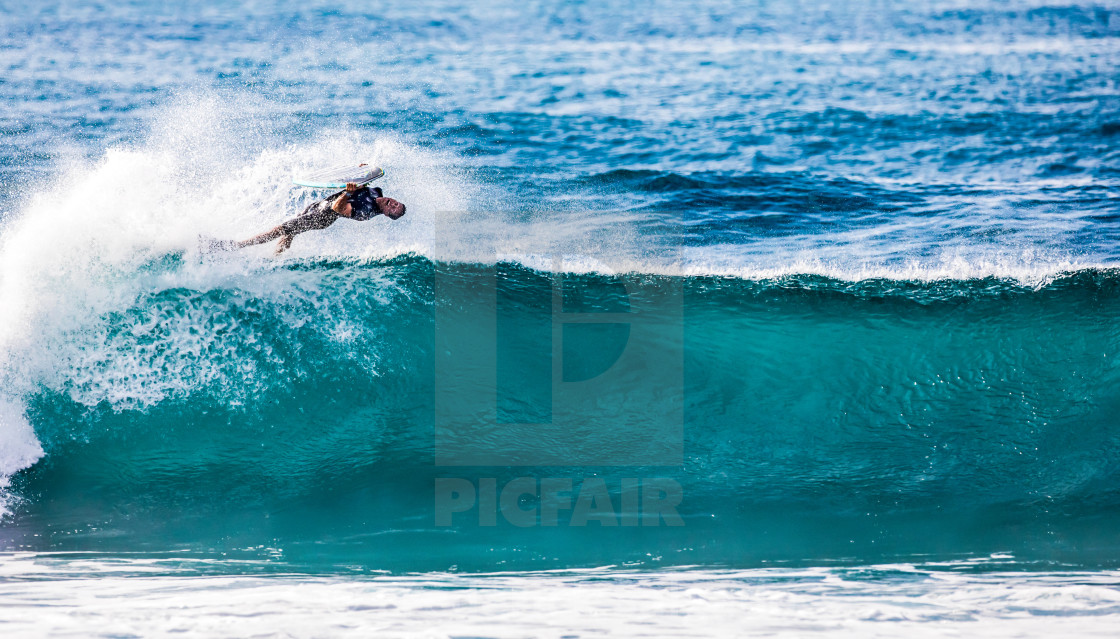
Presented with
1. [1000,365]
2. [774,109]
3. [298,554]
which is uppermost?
[774,109]

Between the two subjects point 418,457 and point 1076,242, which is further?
point 1076,242

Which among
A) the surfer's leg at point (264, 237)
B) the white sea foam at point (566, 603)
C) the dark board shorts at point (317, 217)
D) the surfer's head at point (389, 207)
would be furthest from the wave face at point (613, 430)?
the surfer's head at point (389, 207)

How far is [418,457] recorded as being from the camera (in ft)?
21.4

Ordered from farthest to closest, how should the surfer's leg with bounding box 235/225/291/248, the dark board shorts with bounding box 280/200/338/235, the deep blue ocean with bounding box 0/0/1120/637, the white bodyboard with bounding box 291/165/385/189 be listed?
the surfer's leg with bounding box 235/225/291/248 → the dark board shorts with bounding box 280/200/338/235 → the white bodyboard with bounding box 291/165/385/189 → the deep blue ocean with bounding box 0/0/1120/637

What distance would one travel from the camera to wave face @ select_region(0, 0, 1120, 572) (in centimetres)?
598

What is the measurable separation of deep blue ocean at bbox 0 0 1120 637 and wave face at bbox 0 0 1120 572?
0.10 ft

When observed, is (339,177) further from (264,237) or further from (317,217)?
(264,237)

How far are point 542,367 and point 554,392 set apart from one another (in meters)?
0.29

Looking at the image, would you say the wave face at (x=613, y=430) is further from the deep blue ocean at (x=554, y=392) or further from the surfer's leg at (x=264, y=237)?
the surfer's leg at (x=264, y=237)

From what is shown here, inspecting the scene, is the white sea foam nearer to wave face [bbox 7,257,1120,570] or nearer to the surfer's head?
wave face [bbox 7,257,1120,570]

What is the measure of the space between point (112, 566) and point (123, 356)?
197cm

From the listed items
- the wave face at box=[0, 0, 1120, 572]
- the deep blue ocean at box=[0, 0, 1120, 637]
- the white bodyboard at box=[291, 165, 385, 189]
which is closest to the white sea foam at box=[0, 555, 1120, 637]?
the deep blue ocean at box=[0, 0, 1120, 637]

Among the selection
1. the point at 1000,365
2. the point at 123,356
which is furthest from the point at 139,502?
the point at 1000,365

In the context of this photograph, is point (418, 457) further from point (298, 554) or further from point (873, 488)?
point (873, 488)
